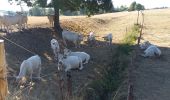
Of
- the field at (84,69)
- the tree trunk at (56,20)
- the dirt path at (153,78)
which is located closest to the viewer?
the field at (84,69)

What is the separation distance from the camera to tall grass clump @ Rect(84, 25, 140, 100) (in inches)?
522

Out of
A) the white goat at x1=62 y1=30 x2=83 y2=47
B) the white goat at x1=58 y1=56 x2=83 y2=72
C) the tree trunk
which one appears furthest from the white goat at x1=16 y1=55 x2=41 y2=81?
the tree trunk

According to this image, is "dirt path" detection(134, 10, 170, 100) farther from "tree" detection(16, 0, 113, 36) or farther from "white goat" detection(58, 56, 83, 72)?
"tree" detection(16, 0, 113, 36)

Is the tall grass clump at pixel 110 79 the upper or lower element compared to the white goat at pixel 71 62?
lower

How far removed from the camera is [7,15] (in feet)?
74.4

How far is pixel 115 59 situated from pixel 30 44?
4023 mm

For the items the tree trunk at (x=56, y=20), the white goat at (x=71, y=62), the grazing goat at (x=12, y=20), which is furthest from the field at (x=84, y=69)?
the grazing goat at (x=12, y=20)

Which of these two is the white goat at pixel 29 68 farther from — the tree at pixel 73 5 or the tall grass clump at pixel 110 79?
the tree at pixel 73 5

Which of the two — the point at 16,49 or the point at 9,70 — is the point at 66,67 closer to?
the point at 9,70

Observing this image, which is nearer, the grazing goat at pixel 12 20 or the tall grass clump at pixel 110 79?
the tall grass clump at pixel 110 79

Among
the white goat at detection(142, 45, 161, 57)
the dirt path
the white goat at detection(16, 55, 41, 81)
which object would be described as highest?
the white goat at detection(16, 55, 41, 81)

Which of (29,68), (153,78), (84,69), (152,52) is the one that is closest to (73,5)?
(152,52)

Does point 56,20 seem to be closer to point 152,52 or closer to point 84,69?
point 152,52

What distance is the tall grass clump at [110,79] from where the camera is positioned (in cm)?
1325
